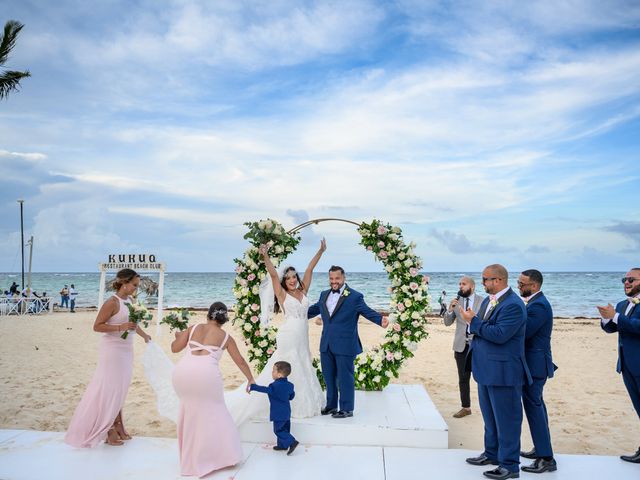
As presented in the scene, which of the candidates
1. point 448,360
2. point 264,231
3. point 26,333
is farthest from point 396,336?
point 26,333

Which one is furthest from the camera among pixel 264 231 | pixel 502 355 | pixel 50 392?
pixel 50 392

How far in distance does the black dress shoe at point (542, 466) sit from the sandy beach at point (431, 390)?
59.3 inches

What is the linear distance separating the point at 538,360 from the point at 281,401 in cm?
290

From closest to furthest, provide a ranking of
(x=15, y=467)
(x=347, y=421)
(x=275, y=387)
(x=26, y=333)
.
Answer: (x=15, y=467), (x=275, y=387), (x=347, y=421), (x=26, y=333)

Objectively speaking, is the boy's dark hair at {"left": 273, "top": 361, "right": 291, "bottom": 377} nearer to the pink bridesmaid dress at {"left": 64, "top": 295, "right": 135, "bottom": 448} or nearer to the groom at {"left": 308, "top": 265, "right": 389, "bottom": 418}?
the groom at {"left": 308, "top": 265, "right": 389, "bottom": 418}

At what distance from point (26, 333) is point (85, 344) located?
12.3ft

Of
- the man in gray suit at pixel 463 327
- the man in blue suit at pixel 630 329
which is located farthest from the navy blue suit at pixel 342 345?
the man in blue suit at pixel 630 329

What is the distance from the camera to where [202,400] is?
5.59m

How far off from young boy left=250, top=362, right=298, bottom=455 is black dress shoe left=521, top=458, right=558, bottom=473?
2.63m

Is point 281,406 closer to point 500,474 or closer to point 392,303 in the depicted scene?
point 500,474

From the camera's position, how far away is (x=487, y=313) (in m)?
5.48

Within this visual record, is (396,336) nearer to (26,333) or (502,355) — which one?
(502,355)

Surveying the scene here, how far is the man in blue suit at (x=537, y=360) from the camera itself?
562 centimetres

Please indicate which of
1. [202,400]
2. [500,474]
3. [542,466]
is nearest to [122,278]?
[202,400]
